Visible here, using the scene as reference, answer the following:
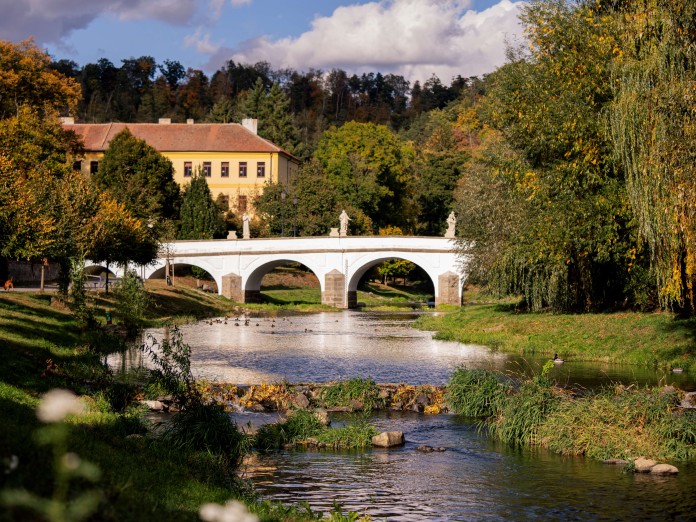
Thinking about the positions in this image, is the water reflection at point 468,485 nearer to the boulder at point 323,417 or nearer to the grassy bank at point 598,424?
the grassy bank at point 598,424

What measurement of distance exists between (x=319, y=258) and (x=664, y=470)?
5660 cm

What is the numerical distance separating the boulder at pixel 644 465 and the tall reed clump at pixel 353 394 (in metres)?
6.22

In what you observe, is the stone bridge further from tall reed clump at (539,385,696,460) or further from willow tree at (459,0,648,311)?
tall reed clump at (539,385,696,460)

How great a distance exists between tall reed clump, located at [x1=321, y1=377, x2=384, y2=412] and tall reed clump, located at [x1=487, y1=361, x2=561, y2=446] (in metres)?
3.36

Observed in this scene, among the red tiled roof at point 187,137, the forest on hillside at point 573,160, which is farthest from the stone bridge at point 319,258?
the red tiled roof at point 187,137

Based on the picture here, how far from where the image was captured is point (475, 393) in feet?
60.9

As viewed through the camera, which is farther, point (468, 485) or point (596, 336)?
point (596, 336)

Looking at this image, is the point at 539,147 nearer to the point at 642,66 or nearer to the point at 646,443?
the point at 642,66

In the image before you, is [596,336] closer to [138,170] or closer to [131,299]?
[131,299]

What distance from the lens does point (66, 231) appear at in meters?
38.2

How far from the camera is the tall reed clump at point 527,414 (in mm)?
15914

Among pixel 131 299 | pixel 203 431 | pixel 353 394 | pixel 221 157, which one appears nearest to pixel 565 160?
pixel 353 394

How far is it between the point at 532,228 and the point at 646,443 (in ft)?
49.8

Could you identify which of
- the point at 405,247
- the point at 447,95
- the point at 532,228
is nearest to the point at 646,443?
the point at 532,228
